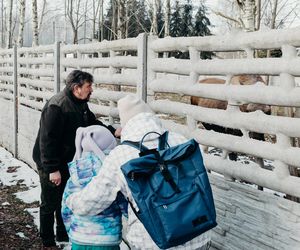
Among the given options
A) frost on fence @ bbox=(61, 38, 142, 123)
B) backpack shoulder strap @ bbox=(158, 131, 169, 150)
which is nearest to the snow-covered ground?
frost on fence @ bbox=(61, 38, 142, 123)

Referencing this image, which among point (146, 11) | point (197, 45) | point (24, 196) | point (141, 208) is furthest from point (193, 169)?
point (146, 11)

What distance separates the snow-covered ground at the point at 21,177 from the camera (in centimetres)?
699

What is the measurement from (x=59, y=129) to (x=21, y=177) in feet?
12.2

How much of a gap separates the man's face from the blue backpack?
87.8 inches

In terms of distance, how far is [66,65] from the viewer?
746 cm

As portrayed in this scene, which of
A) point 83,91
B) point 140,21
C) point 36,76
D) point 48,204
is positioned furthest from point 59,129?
point 140,21

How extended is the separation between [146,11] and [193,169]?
43.8m

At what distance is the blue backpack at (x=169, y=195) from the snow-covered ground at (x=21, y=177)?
305 cm

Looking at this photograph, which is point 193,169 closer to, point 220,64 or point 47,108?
point 220,64

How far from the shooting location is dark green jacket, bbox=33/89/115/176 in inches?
188

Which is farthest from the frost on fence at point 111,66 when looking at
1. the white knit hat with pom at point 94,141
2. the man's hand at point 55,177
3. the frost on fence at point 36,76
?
the white knit hat with pom at point 94,141

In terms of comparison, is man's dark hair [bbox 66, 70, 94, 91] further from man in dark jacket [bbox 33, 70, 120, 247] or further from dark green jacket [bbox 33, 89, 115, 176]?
dark green jacket [bbox 33, 89, 115, 176]

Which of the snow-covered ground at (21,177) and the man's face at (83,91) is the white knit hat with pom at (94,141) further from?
the snow-covered ground at (21,177)

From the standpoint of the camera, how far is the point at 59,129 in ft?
15.8
